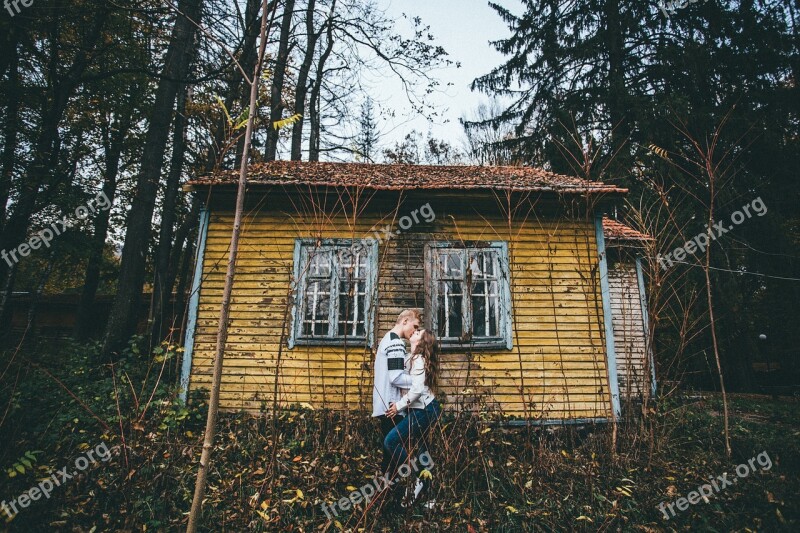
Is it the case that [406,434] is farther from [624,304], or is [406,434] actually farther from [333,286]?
[624,304]

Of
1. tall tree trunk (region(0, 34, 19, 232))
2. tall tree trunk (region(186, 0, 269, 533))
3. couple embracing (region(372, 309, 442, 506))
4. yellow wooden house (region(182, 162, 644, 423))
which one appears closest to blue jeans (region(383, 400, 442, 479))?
couple embracing (region(372, 309, 442, 506))

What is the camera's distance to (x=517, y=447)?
5613mm

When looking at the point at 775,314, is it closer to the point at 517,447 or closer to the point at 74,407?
the point at 517,447

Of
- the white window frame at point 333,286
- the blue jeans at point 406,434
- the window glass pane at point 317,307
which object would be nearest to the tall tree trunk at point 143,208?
the white window frame at point 333,286

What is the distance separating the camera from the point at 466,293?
6.87 meters

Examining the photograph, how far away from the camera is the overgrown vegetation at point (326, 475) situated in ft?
A: 12.7

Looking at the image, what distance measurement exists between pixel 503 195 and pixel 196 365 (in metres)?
6.06

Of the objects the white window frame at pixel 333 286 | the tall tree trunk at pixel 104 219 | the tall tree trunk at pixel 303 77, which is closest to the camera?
the white window frame at pixel 333 286

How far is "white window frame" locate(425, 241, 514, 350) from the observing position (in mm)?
6727

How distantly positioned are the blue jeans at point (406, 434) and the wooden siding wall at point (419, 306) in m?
2.42

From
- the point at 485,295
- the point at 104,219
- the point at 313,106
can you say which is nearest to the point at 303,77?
the point at 313,106

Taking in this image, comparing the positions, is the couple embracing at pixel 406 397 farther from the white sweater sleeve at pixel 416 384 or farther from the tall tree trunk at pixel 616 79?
the tall tree trunk at pixel 616 79

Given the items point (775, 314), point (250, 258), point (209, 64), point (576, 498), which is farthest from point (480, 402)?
point (775, 314)

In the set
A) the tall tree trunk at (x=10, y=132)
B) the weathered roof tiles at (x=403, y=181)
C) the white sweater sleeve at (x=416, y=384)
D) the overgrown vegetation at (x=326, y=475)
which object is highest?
the tall tree trunk at (x=10, y=132)
